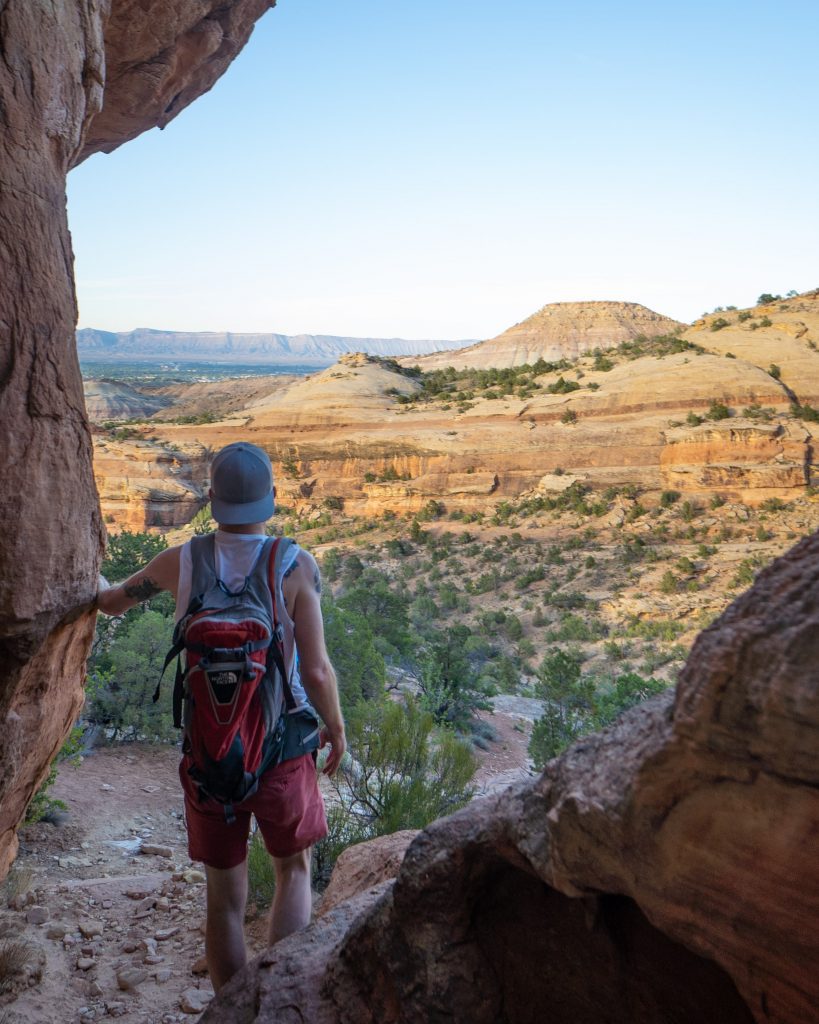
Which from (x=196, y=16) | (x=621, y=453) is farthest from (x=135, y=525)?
(x=196, y=16)

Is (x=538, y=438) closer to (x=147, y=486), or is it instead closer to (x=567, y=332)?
(x=147, y=486)

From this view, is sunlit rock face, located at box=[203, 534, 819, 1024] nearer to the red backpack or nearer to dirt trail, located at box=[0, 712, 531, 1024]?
the red backpack

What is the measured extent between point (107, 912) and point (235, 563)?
2.64 meters

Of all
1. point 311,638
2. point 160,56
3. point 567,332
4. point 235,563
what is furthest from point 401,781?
point 567,332

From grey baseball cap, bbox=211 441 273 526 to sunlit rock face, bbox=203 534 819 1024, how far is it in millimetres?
1114

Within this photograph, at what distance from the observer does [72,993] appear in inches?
138

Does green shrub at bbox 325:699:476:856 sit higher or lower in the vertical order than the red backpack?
lower

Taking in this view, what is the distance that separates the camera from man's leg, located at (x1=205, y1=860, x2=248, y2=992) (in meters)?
2.70

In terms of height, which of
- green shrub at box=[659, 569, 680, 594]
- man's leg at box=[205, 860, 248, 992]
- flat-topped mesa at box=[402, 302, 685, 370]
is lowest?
green shrub at box=[659, 569, 680, 594]

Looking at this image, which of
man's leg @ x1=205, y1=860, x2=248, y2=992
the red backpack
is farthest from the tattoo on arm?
man's leg @ x1=205, y1=860, x2=248, y2=992

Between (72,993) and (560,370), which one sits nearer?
(72,993)

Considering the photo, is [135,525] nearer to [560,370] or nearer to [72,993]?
[560,370]

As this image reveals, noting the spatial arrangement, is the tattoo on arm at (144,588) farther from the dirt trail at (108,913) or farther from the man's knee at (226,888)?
the dirt trail at (108,913)

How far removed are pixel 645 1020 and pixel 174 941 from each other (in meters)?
2.69
